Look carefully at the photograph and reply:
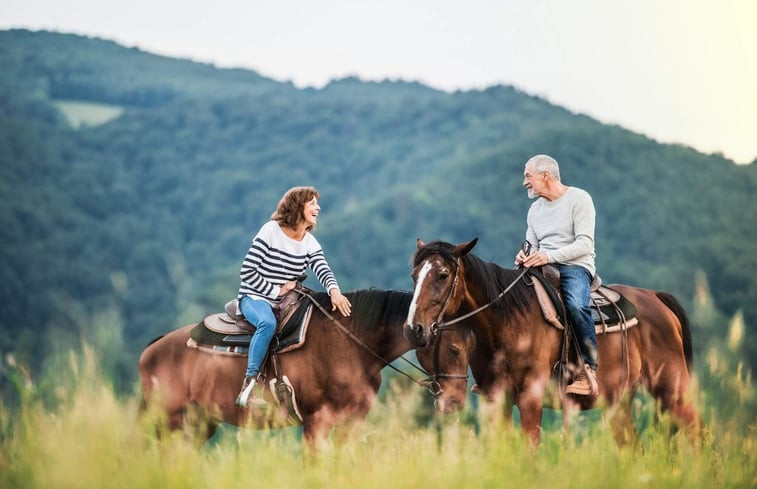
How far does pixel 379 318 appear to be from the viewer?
862cm

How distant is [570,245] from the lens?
8633 millimetres

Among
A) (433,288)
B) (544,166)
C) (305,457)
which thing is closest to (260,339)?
(305,457)

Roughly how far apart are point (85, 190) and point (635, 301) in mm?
127242

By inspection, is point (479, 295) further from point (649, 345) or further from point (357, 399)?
point (649, 345)

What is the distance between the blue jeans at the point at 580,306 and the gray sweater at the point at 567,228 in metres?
0.12

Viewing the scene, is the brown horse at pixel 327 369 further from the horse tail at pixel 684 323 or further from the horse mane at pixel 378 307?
the horse tail at pixel 684 323

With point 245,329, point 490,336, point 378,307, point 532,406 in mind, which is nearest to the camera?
point 532,406

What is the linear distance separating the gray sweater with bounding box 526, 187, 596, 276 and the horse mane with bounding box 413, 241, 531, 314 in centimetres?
40

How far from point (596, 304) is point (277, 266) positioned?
2.76 meters

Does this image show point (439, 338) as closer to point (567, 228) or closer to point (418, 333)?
point (418, 333)

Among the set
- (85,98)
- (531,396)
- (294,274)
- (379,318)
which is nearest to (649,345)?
(531,396)

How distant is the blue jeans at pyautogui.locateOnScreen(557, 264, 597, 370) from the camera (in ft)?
28.1

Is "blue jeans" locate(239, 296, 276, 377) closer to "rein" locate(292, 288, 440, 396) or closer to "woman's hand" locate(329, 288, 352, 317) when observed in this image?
"rein" locate(292, 288, 440, 396)

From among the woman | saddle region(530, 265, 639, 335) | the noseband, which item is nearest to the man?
saddle region(530, 265, 639, 335)
